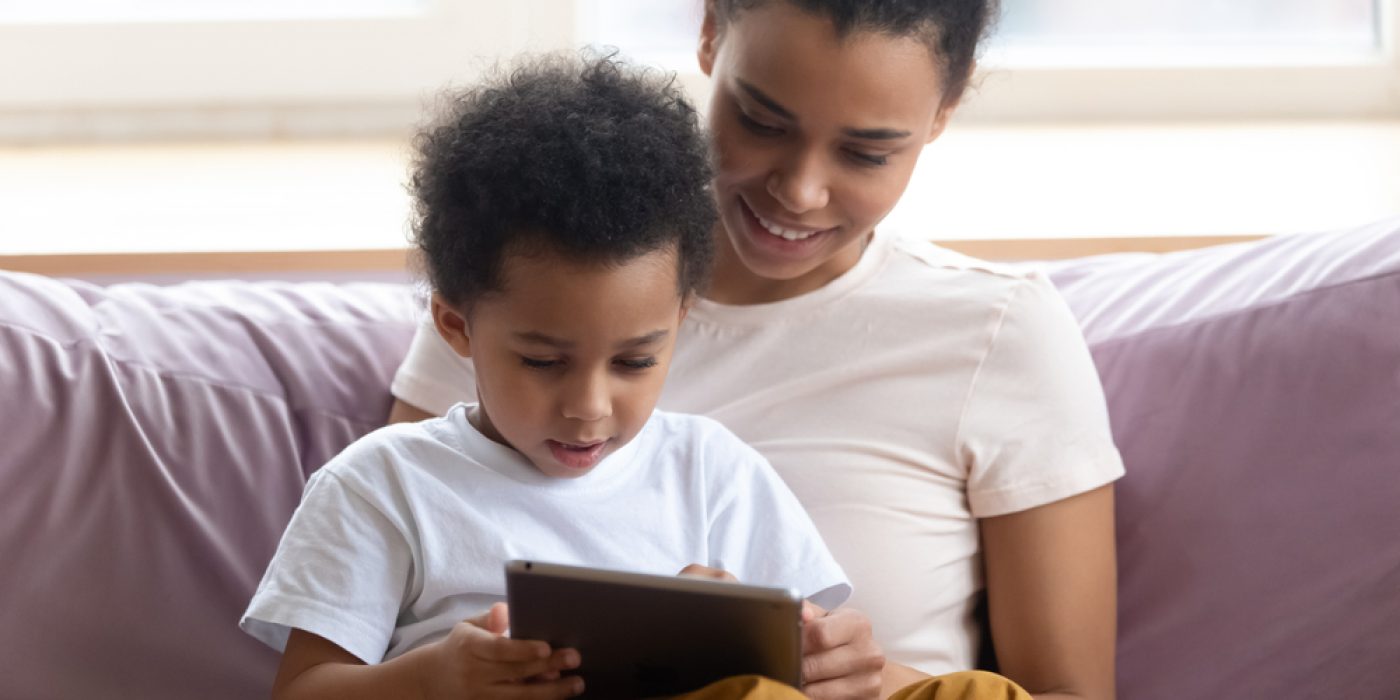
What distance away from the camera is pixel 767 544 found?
1244 millimetres

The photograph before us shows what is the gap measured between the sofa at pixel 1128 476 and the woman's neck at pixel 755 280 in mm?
274

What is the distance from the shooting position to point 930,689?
107cm

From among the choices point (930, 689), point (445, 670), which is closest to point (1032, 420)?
point (930, 689)

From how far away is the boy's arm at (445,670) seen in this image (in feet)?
3.33

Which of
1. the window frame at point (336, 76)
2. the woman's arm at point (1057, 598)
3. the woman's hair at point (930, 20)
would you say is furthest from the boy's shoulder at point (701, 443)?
the window frame at point (336, 76)

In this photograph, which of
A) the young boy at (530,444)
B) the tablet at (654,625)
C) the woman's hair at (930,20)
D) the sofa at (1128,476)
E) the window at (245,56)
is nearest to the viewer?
the tablet at (654,625)

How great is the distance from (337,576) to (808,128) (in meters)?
0.50

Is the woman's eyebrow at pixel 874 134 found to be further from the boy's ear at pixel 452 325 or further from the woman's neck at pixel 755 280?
the boy's ear at pixel 452 325

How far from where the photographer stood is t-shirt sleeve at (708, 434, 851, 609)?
1.23 meters

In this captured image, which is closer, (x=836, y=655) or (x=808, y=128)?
(x=836, y=655)

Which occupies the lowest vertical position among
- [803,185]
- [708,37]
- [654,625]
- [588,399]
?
[654,625]

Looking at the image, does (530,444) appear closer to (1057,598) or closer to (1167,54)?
(1057,598)

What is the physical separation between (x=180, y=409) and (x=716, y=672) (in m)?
0.68

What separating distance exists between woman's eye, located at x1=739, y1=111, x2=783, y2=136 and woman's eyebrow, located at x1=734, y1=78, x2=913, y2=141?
22 millimetres
